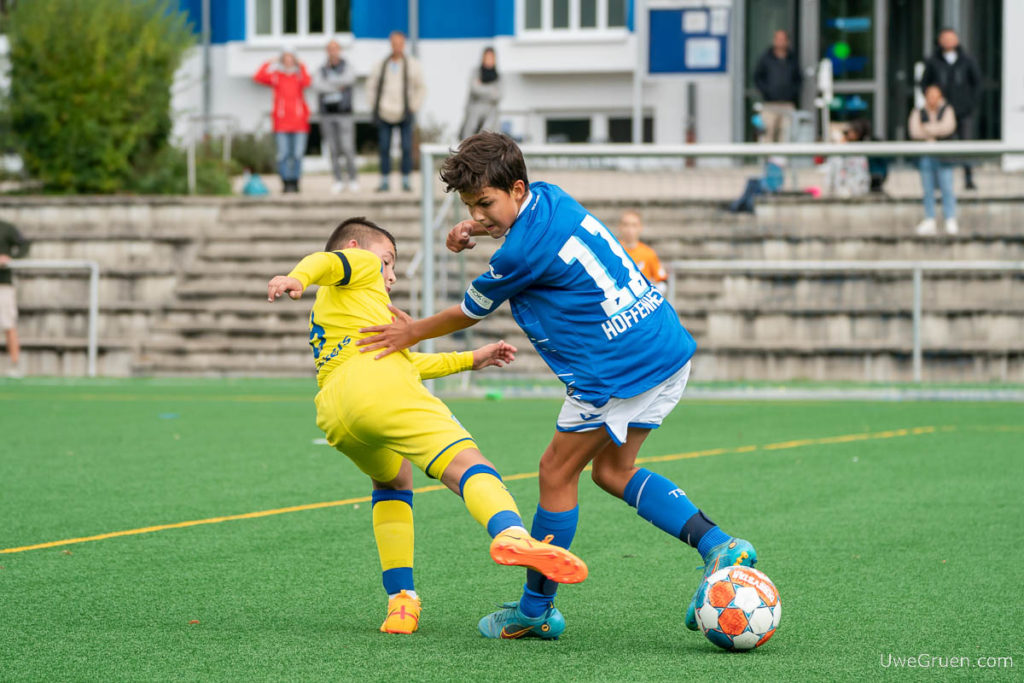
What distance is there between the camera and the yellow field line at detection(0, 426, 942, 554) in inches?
260

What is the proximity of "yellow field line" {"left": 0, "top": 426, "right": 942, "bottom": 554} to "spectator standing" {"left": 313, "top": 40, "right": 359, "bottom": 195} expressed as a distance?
11673 millimetres

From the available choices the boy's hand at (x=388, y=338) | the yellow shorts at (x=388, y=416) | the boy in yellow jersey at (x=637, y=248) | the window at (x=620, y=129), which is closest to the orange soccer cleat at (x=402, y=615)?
the yellow shorts at (x=388, y=416)

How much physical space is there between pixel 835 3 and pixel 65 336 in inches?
625

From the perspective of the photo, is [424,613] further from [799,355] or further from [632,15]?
[632,15]

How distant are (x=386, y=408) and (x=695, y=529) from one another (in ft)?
3.48

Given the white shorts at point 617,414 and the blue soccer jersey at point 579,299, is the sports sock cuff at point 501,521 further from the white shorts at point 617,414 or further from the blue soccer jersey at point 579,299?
the blue soccer jersey at point 579,299

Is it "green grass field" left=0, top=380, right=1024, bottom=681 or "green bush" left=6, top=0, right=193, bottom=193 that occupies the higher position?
"green bush" left=6, top=0, right=193, bottom=193

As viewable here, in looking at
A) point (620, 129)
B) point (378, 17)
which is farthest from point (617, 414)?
point (378, 17)

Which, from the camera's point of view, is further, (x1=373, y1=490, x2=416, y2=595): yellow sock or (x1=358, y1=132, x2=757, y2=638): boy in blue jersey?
(x1=373, y1=490, x2=416, y2=595): yellow sock

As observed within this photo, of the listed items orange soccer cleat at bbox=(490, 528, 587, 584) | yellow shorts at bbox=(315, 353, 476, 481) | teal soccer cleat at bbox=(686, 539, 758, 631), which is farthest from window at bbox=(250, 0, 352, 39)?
orange soccer cleat at bbox=(490, 528, 587, 584)

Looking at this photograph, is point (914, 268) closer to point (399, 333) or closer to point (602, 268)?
point (602, 268)

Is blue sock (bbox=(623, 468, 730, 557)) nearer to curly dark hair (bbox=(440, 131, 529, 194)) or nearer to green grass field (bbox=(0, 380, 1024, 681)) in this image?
green grass field (bbox=(0, 380, 1024, 681))

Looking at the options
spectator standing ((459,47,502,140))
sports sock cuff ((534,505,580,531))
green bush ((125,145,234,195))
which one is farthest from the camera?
green bush ((125,145,234,195))

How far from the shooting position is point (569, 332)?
4.67 m
